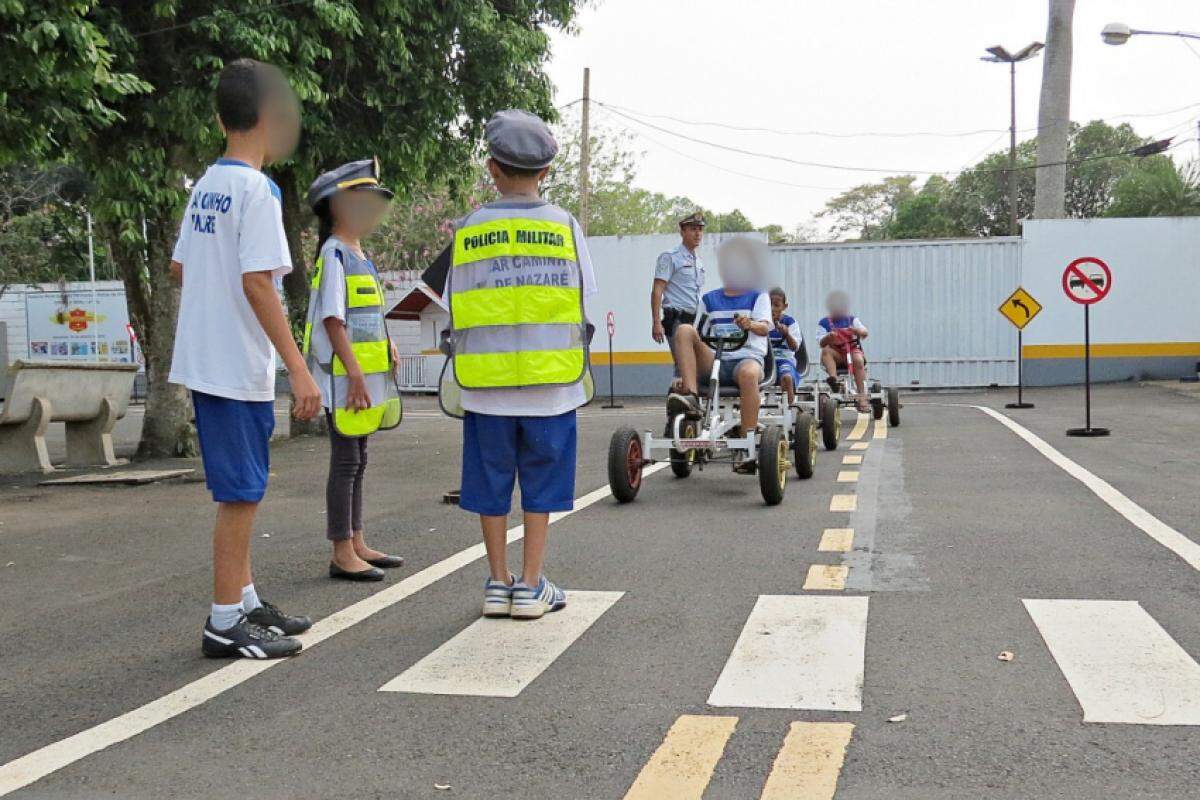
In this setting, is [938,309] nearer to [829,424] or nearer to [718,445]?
[829,424]

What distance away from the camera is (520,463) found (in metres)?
4.97

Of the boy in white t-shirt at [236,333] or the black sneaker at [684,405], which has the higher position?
the boy in white t-shirt at [236,333]

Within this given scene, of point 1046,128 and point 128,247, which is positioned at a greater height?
point 1046,128

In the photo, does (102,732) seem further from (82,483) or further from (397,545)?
(82,483)

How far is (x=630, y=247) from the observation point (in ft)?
92.1

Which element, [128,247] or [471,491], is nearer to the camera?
[471,491]

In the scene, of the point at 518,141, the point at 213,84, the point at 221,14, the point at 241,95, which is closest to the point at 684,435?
the point at 518,141

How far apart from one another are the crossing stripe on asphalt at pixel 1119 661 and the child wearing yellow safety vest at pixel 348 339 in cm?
301

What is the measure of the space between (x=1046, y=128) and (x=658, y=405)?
14.8 meters

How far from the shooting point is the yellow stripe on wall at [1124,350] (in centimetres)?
2673

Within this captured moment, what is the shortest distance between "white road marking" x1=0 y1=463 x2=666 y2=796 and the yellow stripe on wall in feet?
77.1

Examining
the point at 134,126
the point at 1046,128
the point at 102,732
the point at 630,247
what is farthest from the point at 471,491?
the point at 1046,128

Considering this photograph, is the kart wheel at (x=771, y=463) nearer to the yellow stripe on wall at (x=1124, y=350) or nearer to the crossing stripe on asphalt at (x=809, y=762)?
the crossing stripe on asphalt at (x=809, y=762)

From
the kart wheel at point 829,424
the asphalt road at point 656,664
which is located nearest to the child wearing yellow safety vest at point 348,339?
the asphalt road at point 656,664
